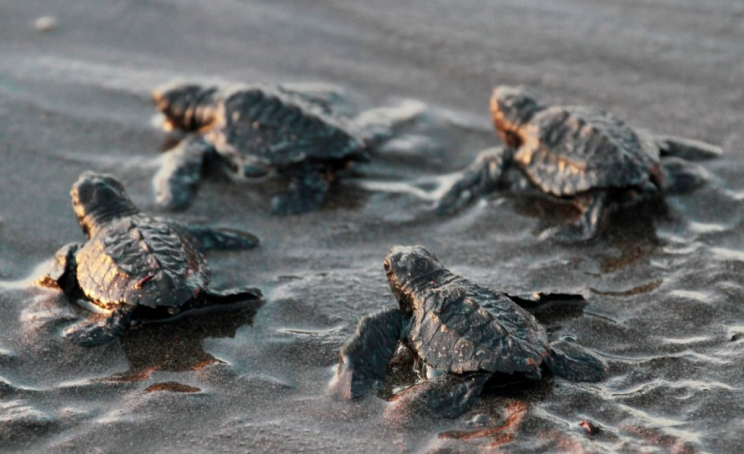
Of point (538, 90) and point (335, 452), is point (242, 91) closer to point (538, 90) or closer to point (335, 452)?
point (538, 90)

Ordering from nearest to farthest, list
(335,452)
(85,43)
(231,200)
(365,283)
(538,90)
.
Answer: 1. (335,452)
2. (365,283)
3. (231,200)
4. (538,90)
5. (85,43)

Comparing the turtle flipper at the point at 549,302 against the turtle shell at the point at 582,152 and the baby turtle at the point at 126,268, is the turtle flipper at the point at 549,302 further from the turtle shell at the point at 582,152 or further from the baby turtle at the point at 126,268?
the baby turtle at the point at 126,268

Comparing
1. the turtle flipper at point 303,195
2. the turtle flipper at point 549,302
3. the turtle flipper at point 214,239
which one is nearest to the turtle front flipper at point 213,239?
the turtle flipper at point 214,239

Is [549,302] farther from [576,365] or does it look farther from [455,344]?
[455,344]

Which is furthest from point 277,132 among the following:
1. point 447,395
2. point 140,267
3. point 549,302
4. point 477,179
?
point 447,395

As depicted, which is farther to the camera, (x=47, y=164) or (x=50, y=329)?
(x=47, y=164)

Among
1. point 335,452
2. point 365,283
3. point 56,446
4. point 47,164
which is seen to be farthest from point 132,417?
point 47,164

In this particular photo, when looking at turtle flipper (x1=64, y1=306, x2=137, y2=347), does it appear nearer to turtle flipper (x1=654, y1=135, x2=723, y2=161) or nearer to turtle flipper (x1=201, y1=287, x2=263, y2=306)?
turtle flipper (x1=201, y1=287, x2=263, y2=306)
